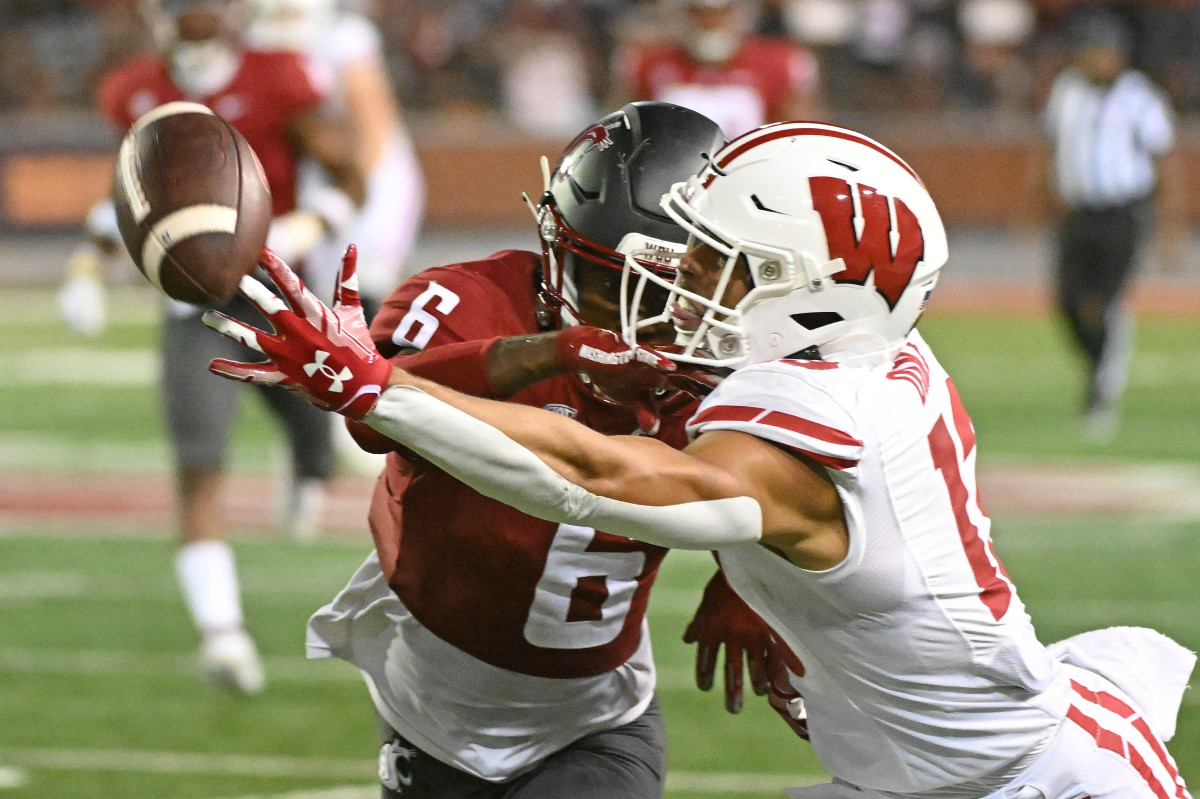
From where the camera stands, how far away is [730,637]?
2.86 metres

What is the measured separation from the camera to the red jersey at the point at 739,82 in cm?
773

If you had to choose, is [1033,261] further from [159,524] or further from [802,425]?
[802,425]

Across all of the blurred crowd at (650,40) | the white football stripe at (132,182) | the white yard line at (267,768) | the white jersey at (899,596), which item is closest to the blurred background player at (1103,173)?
the white yard line at (267,768)

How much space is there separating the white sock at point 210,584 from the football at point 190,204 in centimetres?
265

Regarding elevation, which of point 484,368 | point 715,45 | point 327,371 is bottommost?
point 715,45

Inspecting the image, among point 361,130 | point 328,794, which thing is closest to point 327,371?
point 328,794

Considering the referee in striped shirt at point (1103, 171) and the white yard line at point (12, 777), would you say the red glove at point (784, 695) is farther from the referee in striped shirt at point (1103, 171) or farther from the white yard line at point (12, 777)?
the referee in striped shirt at point (1103, 171)

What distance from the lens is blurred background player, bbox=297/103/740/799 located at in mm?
2539

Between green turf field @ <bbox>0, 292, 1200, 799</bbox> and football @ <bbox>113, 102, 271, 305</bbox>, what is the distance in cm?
216

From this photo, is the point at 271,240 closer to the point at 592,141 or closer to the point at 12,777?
the point at 12,777

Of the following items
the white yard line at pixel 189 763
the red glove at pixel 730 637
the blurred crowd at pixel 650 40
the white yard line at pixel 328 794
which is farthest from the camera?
the blurred crowd at pixel 650 40

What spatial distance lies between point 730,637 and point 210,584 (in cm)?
226

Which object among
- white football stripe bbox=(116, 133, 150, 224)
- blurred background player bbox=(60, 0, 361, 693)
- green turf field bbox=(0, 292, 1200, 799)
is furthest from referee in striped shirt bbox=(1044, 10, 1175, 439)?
white football stripe bbox=(116, 133, 150, 224)

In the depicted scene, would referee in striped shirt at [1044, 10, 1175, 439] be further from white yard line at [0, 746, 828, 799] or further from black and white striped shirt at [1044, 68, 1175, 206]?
white yard line at [0, 746, 828, 799]
